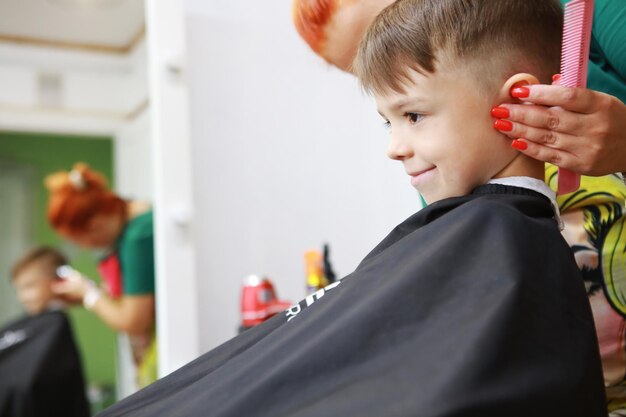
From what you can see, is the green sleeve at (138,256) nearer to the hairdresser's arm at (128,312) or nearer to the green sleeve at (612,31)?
the hairdresser's arm at (128,312)

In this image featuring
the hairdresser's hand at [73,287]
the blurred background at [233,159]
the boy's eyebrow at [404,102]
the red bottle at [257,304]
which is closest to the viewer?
the boy's eyebrow at [404,102]

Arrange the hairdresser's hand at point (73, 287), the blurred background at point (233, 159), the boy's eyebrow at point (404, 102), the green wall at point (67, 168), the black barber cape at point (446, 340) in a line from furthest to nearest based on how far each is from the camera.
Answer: the hairdresser's hand at point (73, 287) < the green wall at point (67, 168) < the blurred background at point (233, 159) < the boy's eyebrow at point (404, 102) < the black barber cape at point (446, 340)

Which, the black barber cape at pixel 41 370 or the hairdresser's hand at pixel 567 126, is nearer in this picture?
the hairdresser's hand at pixel 567 126

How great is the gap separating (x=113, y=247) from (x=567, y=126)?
220cm

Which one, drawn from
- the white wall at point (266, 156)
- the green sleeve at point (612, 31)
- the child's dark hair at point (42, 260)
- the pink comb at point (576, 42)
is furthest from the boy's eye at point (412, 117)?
the child's dark hair at point (42, 260)

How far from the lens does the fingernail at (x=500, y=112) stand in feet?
3.35

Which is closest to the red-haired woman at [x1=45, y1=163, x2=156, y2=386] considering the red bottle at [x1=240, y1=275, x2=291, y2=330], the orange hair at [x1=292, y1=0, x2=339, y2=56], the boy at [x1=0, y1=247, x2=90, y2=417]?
the boy at [x1=0, y1=247, x2=90, y2=417]

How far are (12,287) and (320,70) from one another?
5.56 feet

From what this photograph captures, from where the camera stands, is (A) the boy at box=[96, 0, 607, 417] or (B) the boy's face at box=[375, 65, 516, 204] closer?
(A) the boy at box=[96, 0, 607, 417]

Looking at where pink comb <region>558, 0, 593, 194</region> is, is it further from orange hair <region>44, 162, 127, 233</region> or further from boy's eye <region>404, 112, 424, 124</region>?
orange hair <region>44, 162, 127, 233</region>

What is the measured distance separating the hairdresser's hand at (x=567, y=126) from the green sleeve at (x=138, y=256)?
1780 mm

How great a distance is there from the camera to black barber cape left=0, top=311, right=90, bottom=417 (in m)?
2.70

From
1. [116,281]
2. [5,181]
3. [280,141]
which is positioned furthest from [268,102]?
[5,181]

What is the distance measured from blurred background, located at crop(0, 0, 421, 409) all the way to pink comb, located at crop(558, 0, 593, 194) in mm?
1219
